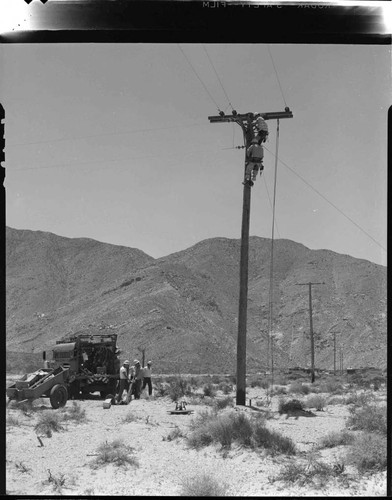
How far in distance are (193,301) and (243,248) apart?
7011cm

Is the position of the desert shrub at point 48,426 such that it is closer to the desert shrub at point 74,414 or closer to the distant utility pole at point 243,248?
the desert shrub at point 74,414

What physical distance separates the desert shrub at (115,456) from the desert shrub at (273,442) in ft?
7.49

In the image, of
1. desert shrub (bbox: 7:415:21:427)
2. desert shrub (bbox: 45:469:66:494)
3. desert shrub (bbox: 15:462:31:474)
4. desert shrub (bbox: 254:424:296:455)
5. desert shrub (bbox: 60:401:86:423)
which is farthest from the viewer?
desert shrub (bbox: 60:401:86:423)

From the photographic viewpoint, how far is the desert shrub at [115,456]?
988cm

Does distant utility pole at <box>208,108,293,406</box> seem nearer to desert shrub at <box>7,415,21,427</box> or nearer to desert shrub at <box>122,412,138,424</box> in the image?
desert shrub at <box>122,412,138,424</box>

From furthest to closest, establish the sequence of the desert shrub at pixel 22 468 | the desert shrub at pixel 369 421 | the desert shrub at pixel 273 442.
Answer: the desert shrub at pixel 369 421 < the desert shrub at pixel 273 442 < the desert shrub at pixel 22 468

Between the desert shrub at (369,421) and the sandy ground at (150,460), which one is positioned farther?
the desert shrub at (369,421)

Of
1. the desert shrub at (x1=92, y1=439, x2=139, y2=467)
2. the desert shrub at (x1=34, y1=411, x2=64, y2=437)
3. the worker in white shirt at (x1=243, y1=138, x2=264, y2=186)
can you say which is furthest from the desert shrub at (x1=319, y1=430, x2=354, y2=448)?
the worker in white shirt at (x1=243, y1=138, x2=264, y2=186)

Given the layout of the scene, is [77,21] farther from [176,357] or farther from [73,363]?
[176,357]

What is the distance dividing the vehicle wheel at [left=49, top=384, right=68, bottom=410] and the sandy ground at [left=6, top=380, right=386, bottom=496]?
589 millimetres

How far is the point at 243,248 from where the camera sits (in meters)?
16.9

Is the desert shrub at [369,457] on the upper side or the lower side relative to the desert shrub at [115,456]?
upper

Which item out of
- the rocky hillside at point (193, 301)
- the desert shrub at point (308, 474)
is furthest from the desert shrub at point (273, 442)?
the rocky hillside at point (193, 301)

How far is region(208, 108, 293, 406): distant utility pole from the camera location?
638 inches
